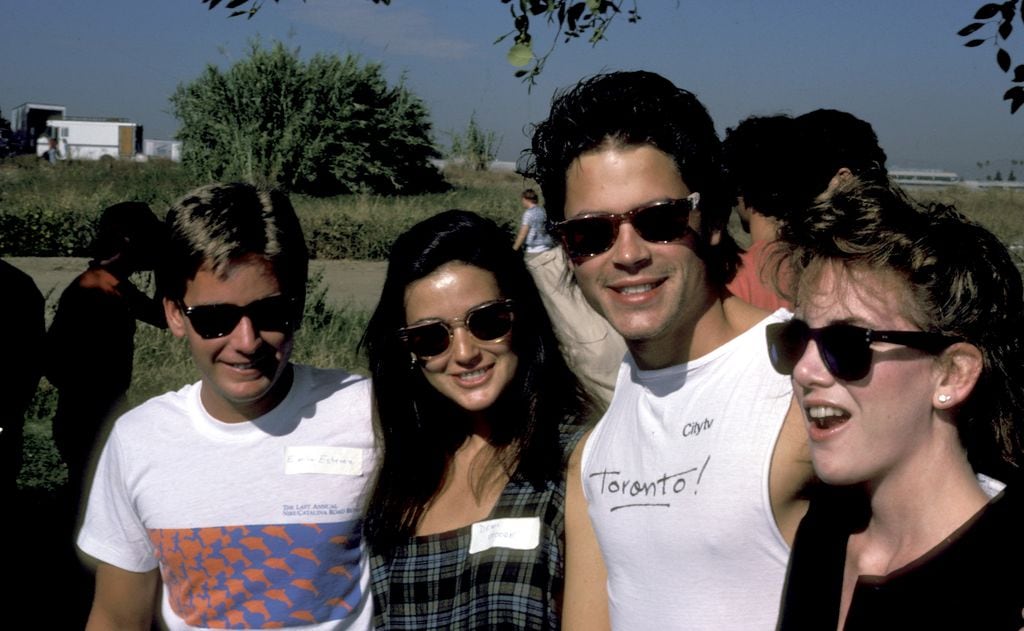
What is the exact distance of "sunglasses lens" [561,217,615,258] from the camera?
2213 mm

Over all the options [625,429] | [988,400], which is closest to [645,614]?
[625,429]

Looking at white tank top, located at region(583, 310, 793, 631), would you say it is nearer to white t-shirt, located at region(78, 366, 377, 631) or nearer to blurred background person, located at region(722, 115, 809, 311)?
white t-shirt, located at region(78, 366, 377, 631)

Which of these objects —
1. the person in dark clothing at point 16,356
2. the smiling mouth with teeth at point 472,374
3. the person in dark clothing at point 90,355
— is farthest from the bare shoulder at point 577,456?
the person in dark clothing at point 90,355

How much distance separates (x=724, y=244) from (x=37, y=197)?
83.8ft

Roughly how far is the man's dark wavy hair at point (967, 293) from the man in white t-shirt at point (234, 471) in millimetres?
1417

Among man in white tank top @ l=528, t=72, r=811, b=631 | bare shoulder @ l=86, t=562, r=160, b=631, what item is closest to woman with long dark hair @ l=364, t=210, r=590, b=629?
man in white tank top @ l=528, t=72, r=811, b=631

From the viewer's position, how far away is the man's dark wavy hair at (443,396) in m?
2.45

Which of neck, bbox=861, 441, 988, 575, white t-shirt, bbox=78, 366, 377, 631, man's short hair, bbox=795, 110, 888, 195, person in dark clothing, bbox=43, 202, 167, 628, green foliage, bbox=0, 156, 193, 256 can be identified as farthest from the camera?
green foliage, bbox=0, 156, 193, 256

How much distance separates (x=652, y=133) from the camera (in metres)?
2.21

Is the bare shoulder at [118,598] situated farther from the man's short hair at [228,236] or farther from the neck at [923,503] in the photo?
the neck at [923,503]

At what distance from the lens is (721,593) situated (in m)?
1.92

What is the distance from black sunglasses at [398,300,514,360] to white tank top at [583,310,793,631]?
463mm

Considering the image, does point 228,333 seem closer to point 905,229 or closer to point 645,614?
point 645,614

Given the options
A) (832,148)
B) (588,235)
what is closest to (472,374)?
(588,235)
